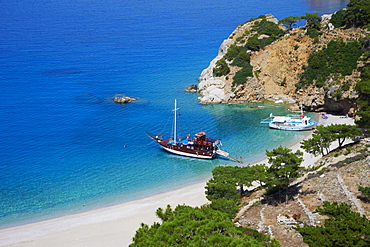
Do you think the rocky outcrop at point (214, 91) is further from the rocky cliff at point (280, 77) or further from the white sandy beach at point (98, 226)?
the white sandy beach at point (98, 226)

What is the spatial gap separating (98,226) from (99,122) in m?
→ 31.3

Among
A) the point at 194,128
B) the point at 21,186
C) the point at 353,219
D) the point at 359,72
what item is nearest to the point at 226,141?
the point at 194,128

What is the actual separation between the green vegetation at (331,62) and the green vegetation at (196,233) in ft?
163

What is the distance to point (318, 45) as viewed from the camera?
242ft

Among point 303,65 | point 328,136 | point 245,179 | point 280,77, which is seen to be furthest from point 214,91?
point 245,179

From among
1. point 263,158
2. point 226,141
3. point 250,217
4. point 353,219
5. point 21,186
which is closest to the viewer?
point 353,219

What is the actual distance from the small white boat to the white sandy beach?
2315 cm

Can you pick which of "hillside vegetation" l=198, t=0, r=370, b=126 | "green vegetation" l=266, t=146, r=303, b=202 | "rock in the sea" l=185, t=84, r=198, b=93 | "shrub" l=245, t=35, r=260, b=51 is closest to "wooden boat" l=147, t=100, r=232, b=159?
"green vegetation" l=266, t=146, r=303, b=202

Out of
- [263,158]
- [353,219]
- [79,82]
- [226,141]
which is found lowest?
[353,219]

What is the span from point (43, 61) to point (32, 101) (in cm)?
3375

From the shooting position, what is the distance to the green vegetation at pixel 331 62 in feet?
220

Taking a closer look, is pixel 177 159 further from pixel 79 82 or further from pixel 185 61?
pixel 185 61

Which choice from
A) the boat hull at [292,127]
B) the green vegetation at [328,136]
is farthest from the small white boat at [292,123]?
the green vegetation at [328,136]

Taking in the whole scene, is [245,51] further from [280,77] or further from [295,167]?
[295,167]
